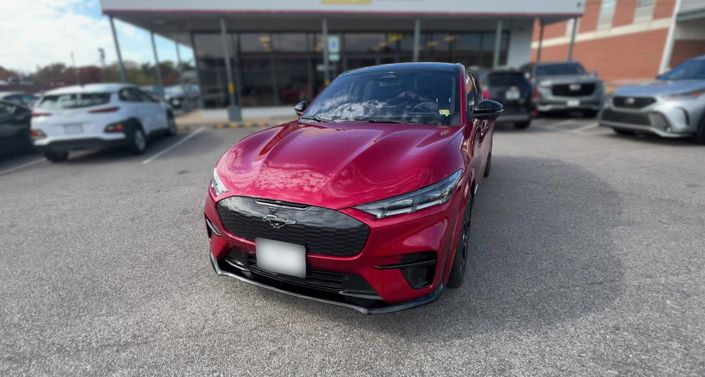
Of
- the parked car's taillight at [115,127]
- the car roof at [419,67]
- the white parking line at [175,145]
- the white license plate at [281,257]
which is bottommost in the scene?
the white parking line at [175,145]

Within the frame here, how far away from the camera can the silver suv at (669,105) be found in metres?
6.20

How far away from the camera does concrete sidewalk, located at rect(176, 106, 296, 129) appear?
12.6 meters

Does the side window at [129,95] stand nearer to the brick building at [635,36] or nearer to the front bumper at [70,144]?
the front bumper at [70,144]

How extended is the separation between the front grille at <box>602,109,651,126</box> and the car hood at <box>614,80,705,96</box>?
37cm

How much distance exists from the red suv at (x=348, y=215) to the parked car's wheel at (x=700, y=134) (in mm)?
6479

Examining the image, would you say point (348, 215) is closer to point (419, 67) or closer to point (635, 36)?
point (419, 67)

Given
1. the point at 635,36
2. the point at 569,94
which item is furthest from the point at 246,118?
the point at 635,36

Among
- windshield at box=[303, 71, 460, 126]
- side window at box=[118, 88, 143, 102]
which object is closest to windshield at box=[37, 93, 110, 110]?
side window at box=[118, 88, 143, 102]

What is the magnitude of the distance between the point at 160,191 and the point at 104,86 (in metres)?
3.99

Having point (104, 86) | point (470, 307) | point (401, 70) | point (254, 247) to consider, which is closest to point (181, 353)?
point (254, 247)

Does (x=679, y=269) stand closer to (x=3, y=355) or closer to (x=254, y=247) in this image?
(x=254, y=247)

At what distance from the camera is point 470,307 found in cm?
234

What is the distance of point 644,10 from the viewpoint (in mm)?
25344

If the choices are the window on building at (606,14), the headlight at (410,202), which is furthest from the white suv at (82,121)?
the window on building at (606,14)
